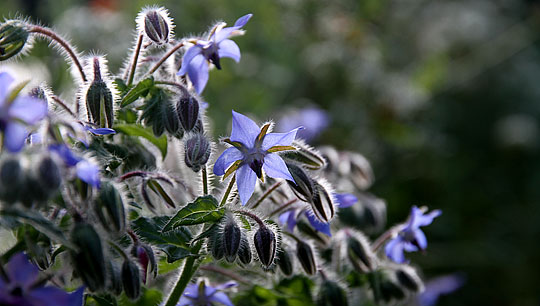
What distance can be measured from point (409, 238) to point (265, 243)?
323 millimetres

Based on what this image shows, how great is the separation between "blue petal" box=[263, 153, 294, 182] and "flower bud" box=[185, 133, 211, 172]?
2.6 inches

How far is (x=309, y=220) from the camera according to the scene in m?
0.78

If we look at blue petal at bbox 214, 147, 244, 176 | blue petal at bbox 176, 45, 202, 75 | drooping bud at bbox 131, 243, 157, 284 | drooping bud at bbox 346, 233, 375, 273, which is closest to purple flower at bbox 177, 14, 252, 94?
→ blue petal at bbox 176, 45, 202, 75

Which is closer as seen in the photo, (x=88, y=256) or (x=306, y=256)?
(x=88, y=256)

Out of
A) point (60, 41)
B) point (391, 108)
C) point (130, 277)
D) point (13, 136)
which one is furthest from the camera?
point (391, 108)

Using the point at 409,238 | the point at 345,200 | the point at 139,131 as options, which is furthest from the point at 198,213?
the point at 409,238

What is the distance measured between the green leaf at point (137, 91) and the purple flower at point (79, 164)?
176 millimetres

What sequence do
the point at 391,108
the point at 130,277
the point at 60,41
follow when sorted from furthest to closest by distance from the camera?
1. the point at 391,108
2. the point at 60,41
3. the point at 130,277

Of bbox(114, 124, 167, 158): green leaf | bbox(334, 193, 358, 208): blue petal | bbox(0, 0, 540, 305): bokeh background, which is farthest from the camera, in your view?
bbox(0, 0, 540, 305): bokeh background

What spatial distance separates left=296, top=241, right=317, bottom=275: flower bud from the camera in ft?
2.46

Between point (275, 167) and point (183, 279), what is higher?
point (275, 167)

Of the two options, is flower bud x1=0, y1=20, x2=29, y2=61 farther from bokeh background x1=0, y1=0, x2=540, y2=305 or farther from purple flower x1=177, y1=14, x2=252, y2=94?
bokeh background x1=0, y1=0, x2=540, y2=305

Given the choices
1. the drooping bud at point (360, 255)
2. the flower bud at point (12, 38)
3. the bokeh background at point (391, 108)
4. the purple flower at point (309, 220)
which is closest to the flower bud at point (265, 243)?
the purple flower at point (309, 220)

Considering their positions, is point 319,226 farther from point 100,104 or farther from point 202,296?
point 100,104
